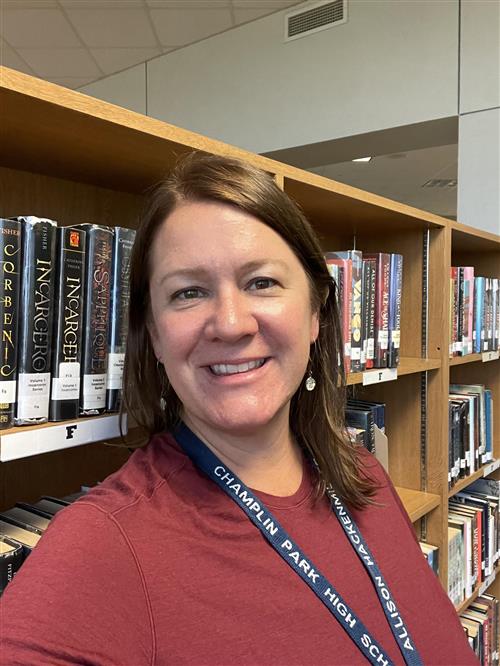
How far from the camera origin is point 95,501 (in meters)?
0.70

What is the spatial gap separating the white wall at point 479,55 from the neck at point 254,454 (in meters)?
2.38


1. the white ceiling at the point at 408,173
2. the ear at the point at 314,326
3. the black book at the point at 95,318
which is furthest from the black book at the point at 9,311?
the white ceiling at the point at 408,173

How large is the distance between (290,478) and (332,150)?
2.75m

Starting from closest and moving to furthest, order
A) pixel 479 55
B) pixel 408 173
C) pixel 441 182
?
pixel 479 55 → pixel 408 173 → pixel 441 182

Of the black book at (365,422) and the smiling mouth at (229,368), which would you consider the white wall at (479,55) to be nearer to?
the black book at (365,422)

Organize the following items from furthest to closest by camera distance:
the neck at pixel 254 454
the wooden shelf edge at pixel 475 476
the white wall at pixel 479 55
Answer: the white wall at pixel 479 55, the wooden shelf edge at pixel 475 476, the neck at pixel 254 454

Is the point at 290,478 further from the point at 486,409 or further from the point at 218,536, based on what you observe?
the point at 486,409

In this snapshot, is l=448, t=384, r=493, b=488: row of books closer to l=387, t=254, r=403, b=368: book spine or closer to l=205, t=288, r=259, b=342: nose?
l=387, t=254, r=403, b=368: book spine

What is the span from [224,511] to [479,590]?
183 cm

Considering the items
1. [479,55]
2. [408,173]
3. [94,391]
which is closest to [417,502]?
[94,391]

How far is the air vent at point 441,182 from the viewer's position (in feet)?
22.0

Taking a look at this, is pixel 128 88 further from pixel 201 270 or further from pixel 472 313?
pixel 201 270

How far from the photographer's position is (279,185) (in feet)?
3.75

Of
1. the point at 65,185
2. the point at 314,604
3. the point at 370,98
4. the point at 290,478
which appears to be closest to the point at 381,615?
the point at 314,604
